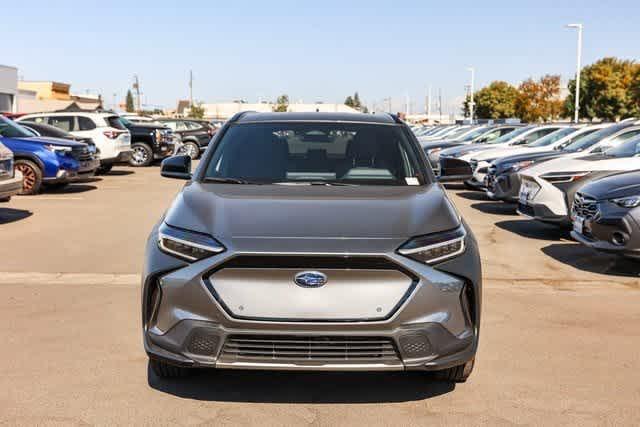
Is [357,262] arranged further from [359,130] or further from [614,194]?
[614,194]

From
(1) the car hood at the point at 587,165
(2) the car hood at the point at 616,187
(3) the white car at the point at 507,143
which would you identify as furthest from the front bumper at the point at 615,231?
(3) the white car at the point at 507,143

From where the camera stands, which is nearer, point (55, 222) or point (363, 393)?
point (363, 393)

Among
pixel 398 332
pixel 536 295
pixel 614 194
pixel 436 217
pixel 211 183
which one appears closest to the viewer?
pixel 398 332

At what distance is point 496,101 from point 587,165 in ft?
305

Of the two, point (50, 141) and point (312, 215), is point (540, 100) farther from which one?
point (312, 215)

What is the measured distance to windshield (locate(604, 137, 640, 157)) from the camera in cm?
1061

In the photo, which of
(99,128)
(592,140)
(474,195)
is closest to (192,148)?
(99,128)

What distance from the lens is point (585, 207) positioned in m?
8.20

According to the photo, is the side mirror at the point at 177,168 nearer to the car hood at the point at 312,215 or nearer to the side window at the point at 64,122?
the car hood at the point at 312,215

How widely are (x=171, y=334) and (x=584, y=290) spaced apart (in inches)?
186

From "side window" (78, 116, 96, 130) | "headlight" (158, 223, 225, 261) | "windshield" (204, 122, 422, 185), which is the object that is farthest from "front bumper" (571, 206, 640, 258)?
"side window" (78, 116, 96, 130)

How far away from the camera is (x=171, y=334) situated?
3.82m

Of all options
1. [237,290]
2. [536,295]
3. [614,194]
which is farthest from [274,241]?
[614,194]

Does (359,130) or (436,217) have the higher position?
(359,130)
